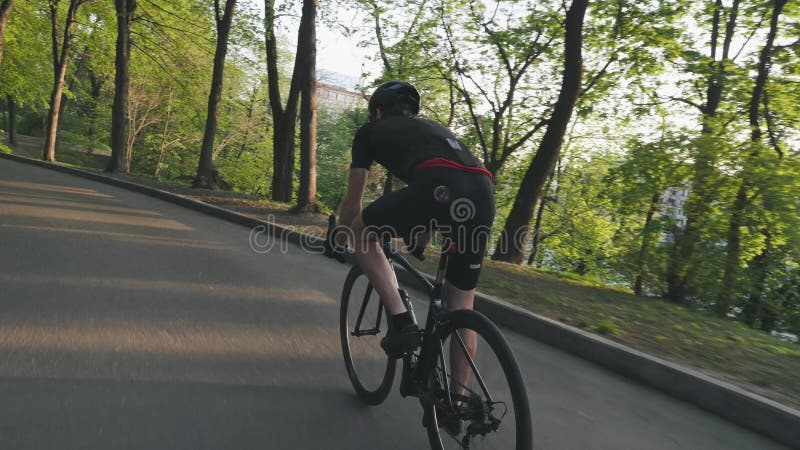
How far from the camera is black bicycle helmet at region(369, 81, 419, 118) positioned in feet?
9.33

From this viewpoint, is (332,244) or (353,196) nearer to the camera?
(353,196)

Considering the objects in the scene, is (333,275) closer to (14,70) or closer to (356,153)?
(356,153)

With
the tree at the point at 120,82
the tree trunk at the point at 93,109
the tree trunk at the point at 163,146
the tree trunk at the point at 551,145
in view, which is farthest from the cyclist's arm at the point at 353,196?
the tree trunk at the point at 93,109

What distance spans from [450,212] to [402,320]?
622mm

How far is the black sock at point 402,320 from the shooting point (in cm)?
278

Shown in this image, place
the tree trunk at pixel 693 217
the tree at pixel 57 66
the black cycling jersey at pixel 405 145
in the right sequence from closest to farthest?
the black cycling jersey at pixel 405 145
the tree trunk at pixel 693 217
the tree at pixel 57 66

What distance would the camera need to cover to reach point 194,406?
3008 millimetres

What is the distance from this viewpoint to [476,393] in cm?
244

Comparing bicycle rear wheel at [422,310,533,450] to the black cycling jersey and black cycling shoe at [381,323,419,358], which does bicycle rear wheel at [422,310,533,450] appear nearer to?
black cycling shoe at [381,323,419,358]

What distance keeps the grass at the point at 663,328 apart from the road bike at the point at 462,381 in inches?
113

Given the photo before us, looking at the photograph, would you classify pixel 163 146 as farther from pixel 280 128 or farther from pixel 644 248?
pixel 644 248


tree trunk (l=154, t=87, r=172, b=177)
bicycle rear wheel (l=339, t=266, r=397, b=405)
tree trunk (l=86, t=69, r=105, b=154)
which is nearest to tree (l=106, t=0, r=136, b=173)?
tree trunk (l=154, t=87, r=172, b=177)

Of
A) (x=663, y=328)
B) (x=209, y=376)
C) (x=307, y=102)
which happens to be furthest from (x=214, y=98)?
(x=209, y=376)

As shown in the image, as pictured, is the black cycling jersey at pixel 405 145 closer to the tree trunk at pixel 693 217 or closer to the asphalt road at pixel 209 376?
the asphalt road at pixel 209 376
